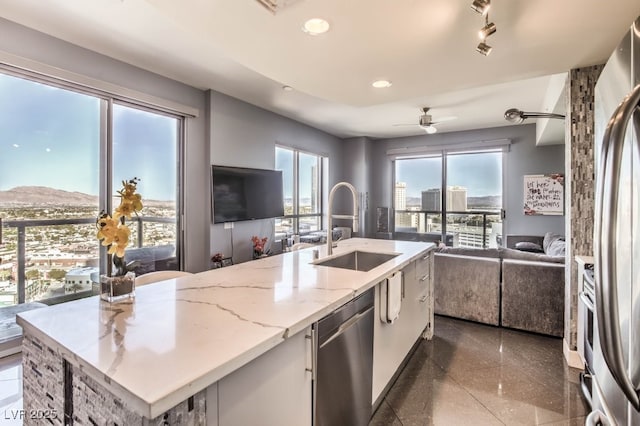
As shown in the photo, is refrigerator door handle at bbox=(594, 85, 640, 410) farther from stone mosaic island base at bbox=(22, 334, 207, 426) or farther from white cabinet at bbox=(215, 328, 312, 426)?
stone mosaic island base at bbox=(22, 334, 207, 426)

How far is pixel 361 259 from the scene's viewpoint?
8.84 ft

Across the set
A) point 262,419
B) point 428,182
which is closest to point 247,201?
point 262,419

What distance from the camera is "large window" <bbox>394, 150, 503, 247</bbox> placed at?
6316 millimetres

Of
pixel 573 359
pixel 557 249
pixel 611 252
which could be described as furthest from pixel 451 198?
pixel 611 252

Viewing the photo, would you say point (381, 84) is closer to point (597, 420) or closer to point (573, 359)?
point (597, 420)

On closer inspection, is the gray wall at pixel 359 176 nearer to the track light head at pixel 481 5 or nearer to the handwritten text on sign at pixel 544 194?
the handwritten text on sign at pixel 544 194

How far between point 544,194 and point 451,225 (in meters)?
1.72

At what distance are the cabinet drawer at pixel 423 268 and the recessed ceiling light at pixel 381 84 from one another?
1578 millimetres

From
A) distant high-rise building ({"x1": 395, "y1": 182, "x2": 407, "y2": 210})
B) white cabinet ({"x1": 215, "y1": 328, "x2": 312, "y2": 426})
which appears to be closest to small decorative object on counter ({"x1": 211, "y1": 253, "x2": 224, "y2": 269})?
white cabinet ({"x1": 215, "y1": 328, "x2": 312, "y2": 426})

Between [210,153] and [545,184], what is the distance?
5788mm

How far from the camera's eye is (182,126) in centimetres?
391

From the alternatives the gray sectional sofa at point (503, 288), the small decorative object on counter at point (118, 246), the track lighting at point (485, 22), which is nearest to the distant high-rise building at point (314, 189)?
the gray sectional sofa at point (503, 288)

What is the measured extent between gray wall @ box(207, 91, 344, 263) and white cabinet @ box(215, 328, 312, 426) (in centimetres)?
314

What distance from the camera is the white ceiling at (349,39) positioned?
182 centimetres
